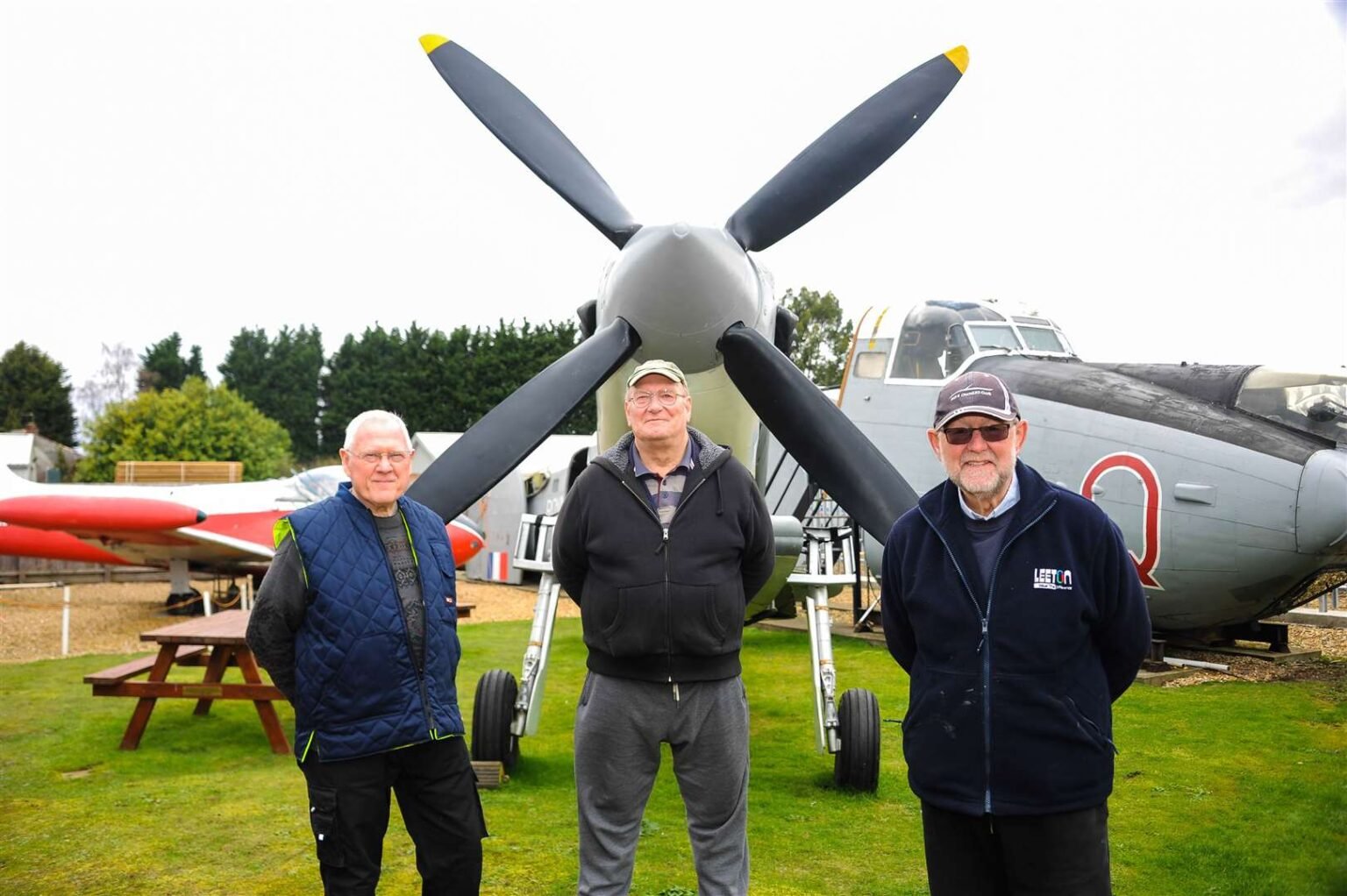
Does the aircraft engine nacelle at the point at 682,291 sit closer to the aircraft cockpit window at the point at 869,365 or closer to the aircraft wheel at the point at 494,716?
the aircraft wheel at the point at 494,716

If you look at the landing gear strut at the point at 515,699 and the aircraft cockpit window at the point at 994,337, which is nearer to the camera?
the landing gear strut at the point at 515,699

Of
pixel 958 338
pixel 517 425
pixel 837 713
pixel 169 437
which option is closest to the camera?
pixel 517 425

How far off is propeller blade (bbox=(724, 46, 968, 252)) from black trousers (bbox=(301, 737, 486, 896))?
3065mm

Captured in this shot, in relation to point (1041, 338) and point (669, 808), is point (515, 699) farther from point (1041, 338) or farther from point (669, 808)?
point (1041, 338)

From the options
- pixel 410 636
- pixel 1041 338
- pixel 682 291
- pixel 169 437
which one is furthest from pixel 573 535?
pixel 169 437

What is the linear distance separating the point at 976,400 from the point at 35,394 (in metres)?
54.4

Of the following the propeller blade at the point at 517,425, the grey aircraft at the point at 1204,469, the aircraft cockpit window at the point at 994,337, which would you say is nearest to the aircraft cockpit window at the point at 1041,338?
the aircraft cockpit window at the point at 994,337

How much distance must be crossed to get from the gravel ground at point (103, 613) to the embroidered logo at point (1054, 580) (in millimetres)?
9479

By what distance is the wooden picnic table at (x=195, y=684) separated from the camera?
20.8 ft

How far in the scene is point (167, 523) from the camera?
13.9 metres

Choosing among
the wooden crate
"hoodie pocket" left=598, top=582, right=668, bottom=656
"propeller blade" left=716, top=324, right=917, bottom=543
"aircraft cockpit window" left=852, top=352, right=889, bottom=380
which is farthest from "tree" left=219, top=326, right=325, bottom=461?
"hoodie pocket" left=598, top=582, right=668, bottom=656

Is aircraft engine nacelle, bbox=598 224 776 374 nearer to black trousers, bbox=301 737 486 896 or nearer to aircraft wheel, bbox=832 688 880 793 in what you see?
aircraft wheel, bbox=832 688 880 793

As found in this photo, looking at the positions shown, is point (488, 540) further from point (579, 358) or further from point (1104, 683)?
point (1104, 683)

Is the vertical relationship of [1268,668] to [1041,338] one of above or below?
below
